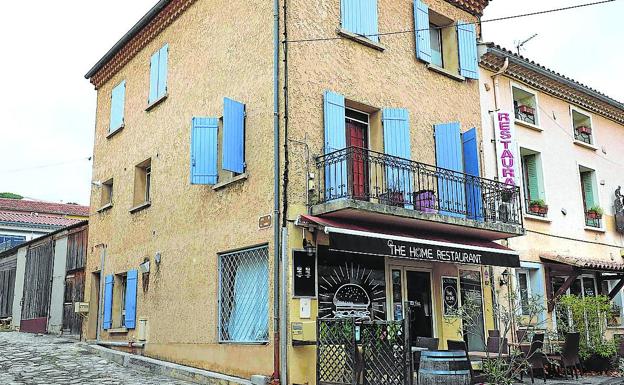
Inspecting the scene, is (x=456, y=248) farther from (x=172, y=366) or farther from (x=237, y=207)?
(x=172, y=366)

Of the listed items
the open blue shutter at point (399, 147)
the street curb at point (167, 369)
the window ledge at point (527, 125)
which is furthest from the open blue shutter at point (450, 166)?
the street curb at point (167, 369)

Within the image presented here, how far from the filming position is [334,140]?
11375mm

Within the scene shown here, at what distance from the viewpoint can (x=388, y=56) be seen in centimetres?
1297

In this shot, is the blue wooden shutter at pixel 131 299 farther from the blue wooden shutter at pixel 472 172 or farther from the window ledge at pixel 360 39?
the blue wooden shutter at pixel 472 172

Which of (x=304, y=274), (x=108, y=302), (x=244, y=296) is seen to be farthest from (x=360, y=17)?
(x=108, y=302)

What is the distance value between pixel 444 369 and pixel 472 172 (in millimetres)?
6208

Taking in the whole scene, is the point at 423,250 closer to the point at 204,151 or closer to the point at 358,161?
the point at 358,161

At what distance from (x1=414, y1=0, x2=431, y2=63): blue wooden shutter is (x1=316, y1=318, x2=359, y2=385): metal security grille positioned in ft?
21.6

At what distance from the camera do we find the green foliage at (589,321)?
13.8 metres

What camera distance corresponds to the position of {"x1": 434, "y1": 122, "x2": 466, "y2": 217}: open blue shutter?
1248 cm

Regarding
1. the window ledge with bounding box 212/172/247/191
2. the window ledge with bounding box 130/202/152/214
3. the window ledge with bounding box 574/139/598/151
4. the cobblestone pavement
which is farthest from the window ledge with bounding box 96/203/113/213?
the window ledge with bounding box 574/139/598/151

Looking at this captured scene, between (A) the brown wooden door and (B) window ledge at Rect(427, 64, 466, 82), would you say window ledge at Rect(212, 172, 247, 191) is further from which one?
(B) window ledge at Rect(427, 64, 466, 82)

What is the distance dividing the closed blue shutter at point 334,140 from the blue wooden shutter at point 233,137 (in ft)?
5.27

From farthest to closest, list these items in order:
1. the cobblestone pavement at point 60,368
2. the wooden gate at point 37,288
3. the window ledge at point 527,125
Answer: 1. the wooden gate at point 37,288
2. the window ledge at point 527,125
3. the cobblestone pavement at point 60,368
